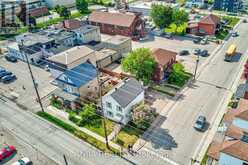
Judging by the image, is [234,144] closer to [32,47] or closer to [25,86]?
[25,86]

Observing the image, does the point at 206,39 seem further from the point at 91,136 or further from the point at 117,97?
the point at 91,136

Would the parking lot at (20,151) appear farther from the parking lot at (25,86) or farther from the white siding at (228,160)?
the white siding at (228,160)

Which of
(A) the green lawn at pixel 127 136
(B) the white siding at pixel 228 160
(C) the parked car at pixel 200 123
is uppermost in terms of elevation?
(B) the white siding at pixel 228 160

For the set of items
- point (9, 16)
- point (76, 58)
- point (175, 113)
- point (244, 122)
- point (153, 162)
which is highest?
point (9, 16)

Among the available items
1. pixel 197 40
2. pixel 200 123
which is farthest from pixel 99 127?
pixel 197 40

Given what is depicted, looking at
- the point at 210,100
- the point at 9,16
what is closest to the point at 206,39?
the point at 210,100

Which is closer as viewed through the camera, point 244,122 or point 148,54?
point 244,122

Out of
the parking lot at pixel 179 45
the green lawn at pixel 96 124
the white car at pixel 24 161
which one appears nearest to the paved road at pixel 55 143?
the white car at pixel 24 161
